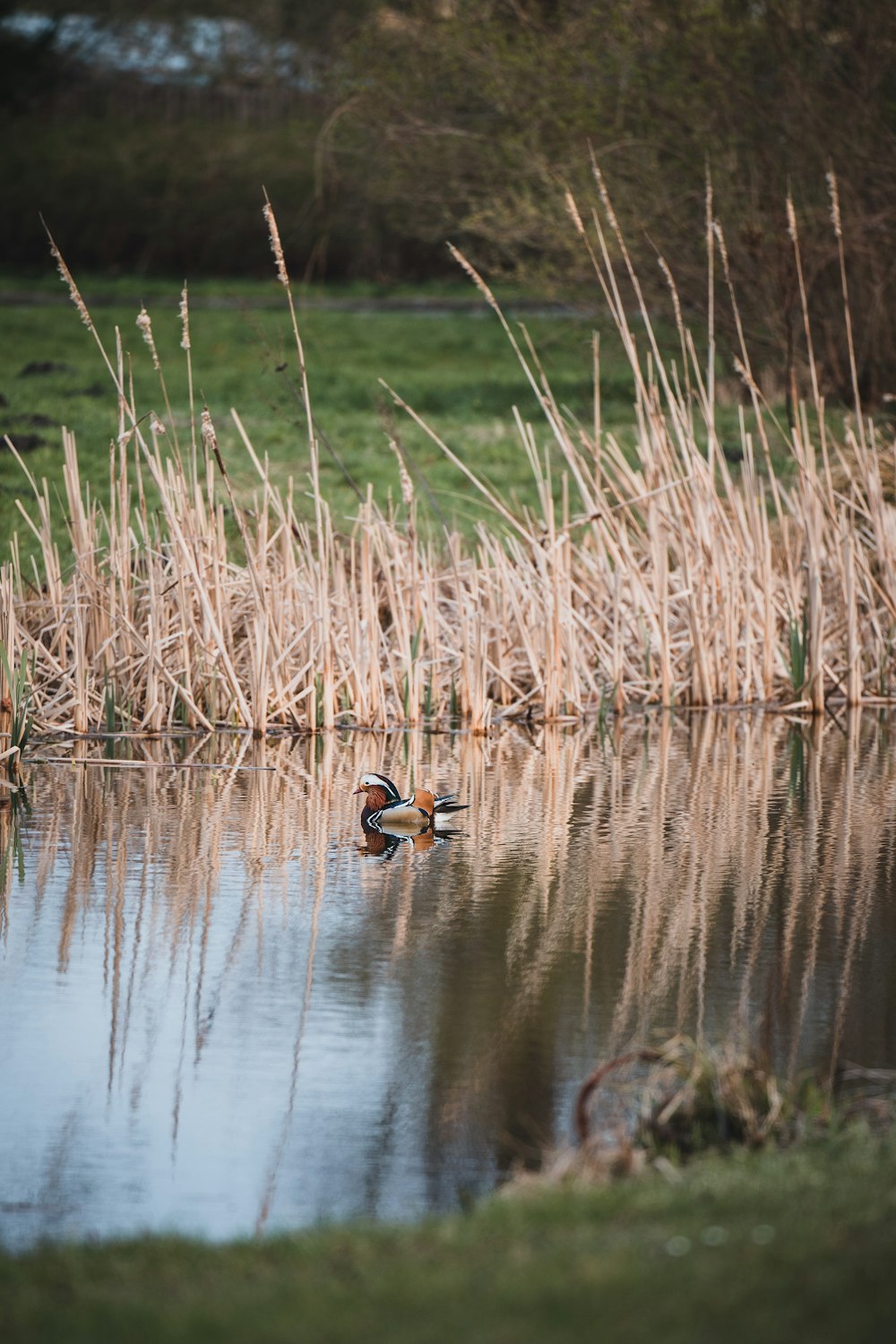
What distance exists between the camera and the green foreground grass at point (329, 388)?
13703 mm

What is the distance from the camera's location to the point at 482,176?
703 inches

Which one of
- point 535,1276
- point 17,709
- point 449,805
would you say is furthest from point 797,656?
point 535,1276

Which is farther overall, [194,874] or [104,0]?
[104,0]

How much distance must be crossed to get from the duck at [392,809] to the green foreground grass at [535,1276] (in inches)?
137

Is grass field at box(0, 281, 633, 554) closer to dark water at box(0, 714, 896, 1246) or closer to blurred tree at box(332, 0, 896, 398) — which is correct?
blurred tree at box(332, 0, 896, 398)

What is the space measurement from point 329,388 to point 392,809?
Answer: 40.8 feet

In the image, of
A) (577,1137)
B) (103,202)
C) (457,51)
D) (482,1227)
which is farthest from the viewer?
(103,202)

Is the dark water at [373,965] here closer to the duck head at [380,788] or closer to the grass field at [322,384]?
the duck head at [380,788]

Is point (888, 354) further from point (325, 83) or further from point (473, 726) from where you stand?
point (473, 726)

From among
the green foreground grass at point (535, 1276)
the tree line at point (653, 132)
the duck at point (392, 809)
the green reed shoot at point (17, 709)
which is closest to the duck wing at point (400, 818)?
the duck at point (392, 809)

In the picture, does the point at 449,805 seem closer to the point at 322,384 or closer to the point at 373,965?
the point at 373,965

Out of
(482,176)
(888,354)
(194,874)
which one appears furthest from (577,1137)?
(482,176)

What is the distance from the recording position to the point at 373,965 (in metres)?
4.91

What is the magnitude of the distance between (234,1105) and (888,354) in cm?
1262
